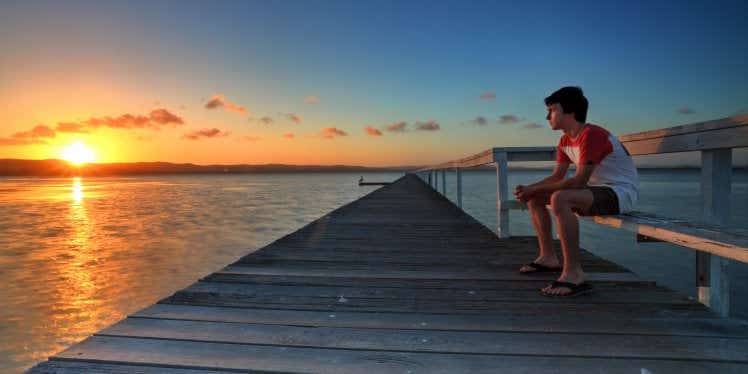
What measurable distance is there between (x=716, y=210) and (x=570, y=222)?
0.72 meters

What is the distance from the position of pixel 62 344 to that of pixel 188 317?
136 inches

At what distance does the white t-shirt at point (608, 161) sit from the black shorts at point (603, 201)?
0.03 metres

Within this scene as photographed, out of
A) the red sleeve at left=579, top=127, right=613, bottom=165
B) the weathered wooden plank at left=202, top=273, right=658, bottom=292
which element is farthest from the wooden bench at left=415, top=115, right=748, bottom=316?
the weathered wooden plank at left=202, top=273, right=658, bottom=292

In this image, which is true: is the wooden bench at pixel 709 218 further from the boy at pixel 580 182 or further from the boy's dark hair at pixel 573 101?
the boy's dark hair at pixel 573 101

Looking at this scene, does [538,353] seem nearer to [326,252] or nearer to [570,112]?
[570,112]

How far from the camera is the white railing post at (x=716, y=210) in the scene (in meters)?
2.21

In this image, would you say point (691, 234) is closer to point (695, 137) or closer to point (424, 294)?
point (695, 137)

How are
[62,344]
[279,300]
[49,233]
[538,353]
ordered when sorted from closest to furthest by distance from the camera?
[538,353] < [279,300] < [62,344] < [49,233]

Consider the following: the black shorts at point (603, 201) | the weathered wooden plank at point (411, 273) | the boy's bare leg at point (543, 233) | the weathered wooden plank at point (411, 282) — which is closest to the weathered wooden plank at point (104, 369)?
the weathered wooden plank at point (411, 282)

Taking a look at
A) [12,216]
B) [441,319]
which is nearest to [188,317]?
[441,319]

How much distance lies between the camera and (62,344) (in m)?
4.50

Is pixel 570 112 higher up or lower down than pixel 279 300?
higher up

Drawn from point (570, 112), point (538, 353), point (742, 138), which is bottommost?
point (538, 353)

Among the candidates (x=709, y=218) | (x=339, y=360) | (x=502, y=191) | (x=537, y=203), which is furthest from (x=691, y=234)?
(x=502, y=191)
